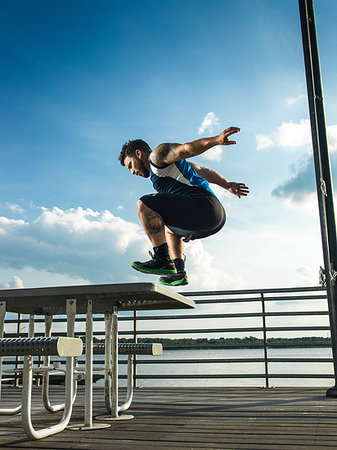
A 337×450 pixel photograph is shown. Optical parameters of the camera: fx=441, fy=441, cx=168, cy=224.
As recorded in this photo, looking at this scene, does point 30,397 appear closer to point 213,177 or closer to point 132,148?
point 132,148

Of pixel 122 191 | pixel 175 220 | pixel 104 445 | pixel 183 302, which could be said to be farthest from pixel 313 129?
pixel 104 445

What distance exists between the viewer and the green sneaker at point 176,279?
7.59 ft

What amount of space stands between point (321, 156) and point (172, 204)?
2832 millimetres

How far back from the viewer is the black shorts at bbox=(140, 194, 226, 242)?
2.11 metres

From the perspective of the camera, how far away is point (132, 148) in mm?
2352

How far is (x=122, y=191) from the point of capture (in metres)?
3.56

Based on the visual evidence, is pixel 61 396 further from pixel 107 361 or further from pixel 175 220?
pixel 175 220

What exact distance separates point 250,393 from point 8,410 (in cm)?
227

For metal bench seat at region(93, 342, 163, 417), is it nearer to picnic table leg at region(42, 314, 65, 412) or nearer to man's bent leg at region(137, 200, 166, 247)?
picnic table leg at region(42, 314, 65, 412)

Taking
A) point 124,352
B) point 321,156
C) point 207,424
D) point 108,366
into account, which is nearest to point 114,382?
point 108,366

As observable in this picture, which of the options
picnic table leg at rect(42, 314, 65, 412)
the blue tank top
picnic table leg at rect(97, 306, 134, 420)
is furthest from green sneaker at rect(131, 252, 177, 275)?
picnic table leg at rect(42, 314, 65, 412)

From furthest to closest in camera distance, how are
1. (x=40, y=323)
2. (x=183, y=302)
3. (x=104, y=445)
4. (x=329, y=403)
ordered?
(x=40, y=323) < (x=329, y=403) < (x=183, y=302) < (x=104, y=445)

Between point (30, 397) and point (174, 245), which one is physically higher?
point (174, 245)

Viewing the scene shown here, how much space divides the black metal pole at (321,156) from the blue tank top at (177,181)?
2.44 m
